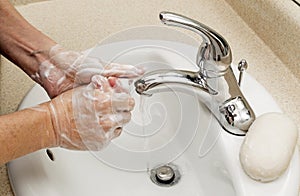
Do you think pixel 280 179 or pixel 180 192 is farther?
pixel 180 192

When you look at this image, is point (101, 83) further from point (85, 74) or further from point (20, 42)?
point (20, 42)

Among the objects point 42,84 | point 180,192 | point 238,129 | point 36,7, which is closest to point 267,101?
point 238,129

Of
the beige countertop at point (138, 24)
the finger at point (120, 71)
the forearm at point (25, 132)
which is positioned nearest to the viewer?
the forearm at point (25, 132)

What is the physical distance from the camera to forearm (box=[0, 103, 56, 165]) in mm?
609

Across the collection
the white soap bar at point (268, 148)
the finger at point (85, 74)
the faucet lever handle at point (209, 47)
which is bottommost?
the white soap bar at point (268, 148)

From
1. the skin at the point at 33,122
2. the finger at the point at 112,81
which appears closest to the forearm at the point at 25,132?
the skin at the point at 33,122

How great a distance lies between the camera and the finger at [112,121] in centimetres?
67

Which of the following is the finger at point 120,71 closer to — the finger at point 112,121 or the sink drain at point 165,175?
the finger at point 112,121

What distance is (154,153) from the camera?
0.82m

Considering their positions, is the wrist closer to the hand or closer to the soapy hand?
the hand

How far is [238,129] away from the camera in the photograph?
2.29 ft

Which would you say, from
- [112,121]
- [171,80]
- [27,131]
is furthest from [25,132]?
[171,80]

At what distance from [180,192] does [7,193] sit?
271 mm

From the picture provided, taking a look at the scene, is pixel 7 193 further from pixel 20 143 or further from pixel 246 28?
pixel 246 28
